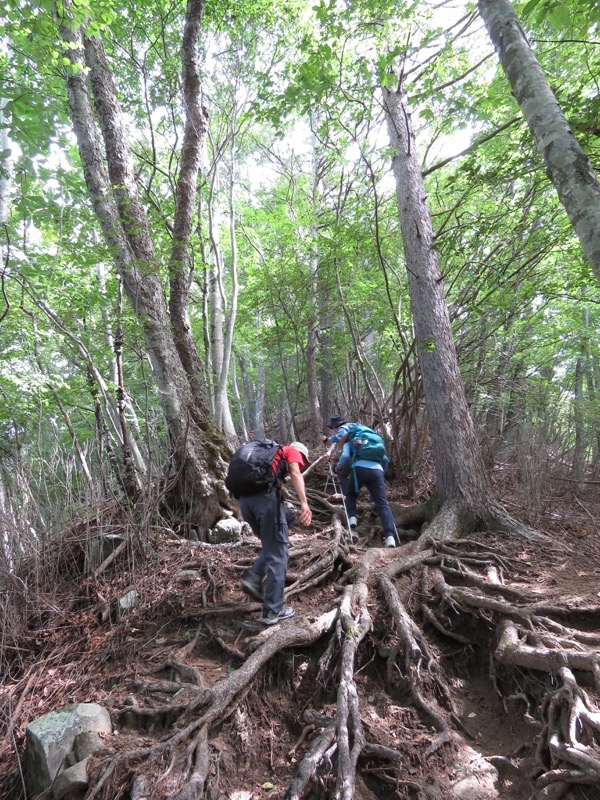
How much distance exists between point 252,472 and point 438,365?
10.8ft

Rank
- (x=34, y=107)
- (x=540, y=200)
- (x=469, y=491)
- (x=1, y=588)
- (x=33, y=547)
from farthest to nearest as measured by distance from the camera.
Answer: (x=540, y=200)
(x=34, y=107)
(x=469, y=491)
(x=33, y=547)
(x=1, y=588)

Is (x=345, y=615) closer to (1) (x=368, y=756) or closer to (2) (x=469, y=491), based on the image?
(1) (x=368, y=756)

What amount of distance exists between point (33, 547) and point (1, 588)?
411 mm

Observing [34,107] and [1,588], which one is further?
[34,107]

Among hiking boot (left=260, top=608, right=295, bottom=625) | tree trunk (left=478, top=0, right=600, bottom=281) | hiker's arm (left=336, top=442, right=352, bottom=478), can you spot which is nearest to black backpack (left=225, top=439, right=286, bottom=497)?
hiking boot (left=260, top=608, right=295, bottom=625)

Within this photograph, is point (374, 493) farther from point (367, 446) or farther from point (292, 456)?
point (292, 456)

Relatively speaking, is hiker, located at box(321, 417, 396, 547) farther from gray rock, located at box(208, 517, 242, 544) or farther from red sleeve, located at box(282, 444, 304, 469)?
red sleeve, located at box(282, 444, 304, 469)

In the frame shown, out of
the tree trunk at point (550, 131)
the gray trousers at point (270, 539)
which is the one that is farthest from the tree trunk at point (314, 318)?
the gray trousers at point (270, 539)

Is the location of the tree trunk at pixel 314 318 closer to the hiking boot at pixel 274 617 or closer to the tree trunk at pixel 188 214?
the tree trunk at pixel 188 214

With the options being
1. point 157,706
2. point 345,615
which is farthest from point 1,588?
point 345,615

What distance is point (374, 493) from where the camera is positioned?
554 cm

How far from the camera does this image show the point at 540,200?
Result: 8492mm

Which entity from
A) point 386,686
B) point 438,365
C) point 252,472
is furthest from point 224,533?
point 438,365

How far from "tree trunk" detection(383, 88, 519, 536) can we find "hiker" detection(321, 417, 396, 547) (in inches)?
27.8
